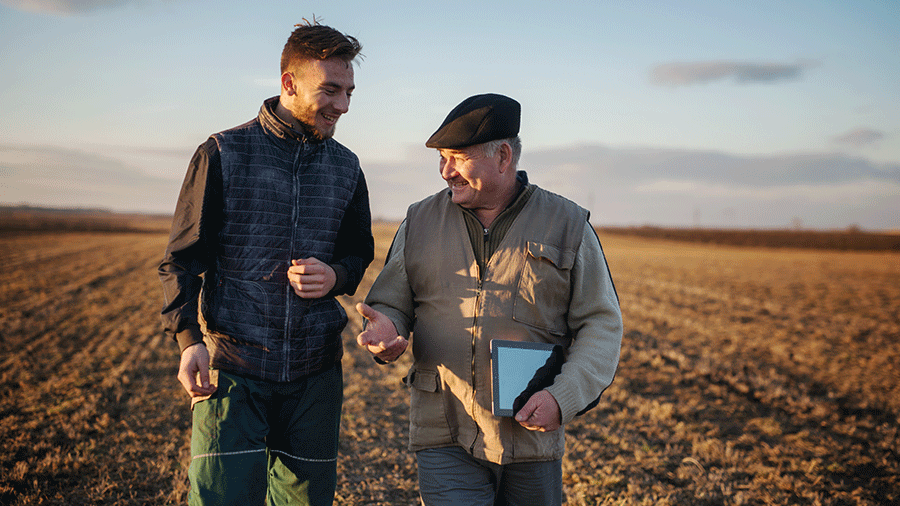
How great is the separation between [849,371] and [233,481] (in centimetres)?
935

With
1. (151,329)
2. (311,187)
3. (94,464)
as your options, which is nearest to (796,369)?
(311,187)

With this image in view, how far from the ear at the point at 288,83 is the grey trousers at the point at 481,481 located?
1757mm

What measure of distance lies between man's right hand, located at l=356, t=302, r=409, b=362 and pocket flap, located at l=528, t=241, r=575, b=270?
67 cm

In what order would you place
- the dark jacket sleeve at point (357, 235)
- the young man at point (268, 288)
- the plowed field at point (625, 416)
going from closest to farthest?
the young man at point (268, 288), the dark jacket sleeve at point (357, 235), the plowed field at point (625, 416)

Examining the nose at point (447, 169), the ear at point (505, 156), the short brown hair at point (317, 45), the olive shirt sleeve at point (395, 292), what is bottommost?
the olive shirt sleeve at point (395, 292)

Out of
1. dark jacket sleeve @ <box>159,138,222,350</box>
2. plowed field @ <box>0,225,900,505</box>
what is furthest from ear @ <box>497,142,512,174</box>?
plowed field @ <box>0,225,900,505</box>

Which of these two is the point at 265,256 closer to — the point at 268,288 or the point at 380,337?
the point at 268,288

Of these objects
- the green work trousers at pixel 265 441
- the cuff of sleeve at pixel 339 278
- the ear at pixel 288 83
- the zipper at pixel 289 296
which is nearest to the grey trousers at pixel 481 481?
the green work trousers at pixel 265 441

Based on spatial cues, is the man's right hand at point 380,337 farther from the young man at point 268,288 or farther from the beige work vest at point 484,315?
the young man at point 268,288

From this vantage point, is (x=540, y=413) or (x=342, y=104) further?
(x=342, y=104)

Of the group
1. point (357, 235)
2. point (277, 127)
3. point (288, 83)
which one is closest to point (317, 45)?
point (288, 83)

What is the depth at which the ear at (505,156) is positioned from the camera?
2.43 m

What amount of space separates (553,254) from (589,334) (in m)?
0.37

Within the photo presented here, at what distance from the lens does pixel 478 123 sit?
91.5 inches
